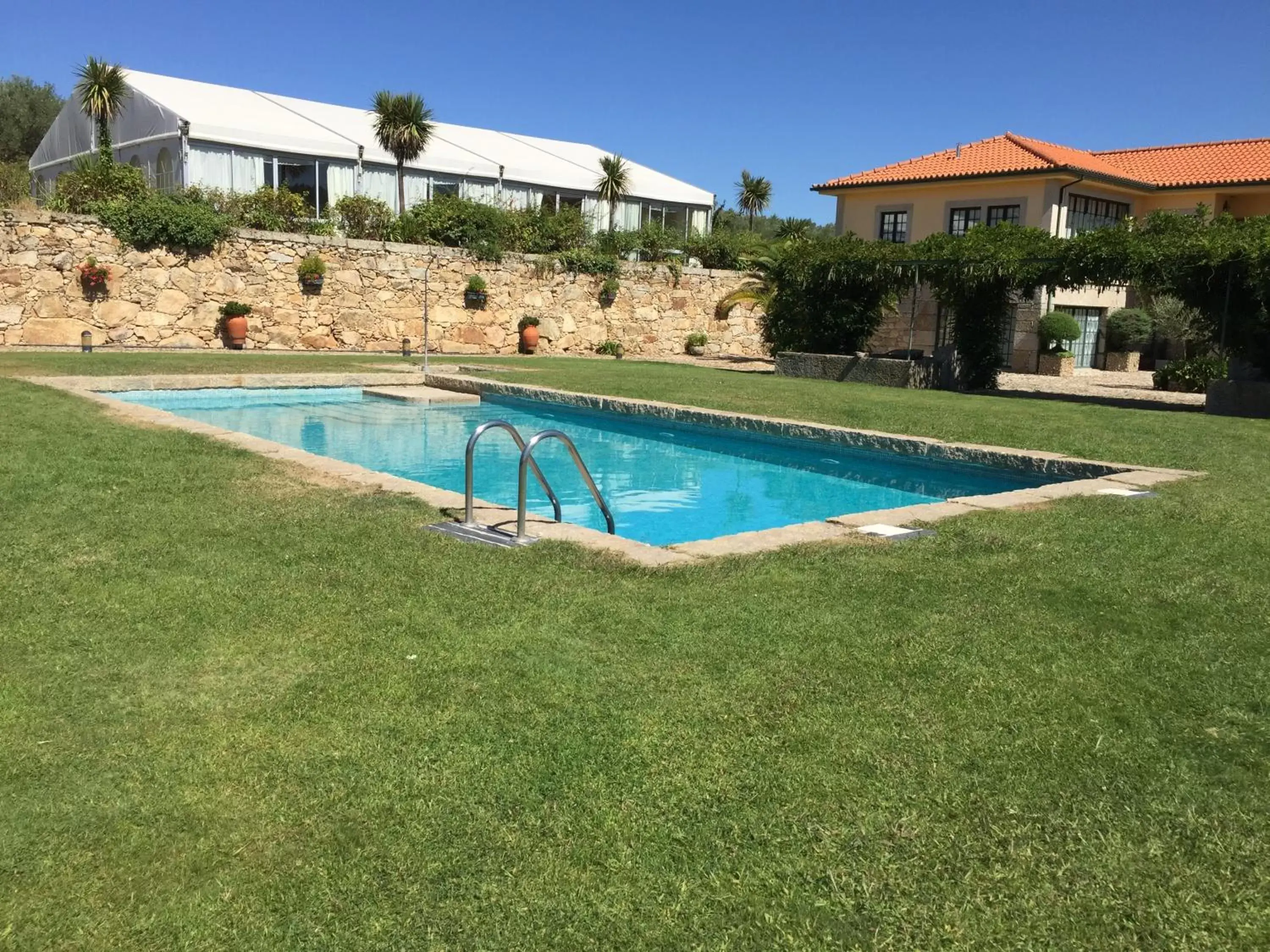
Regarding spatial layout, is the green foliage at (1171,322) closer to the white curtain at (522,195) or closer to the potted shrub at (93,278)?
the white curtain at (522,195)

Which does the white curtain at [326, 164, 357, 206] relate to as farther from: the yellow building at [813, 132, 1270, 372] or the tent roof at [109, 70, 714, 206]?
the yellow building at [813, 132, 1270, 372]

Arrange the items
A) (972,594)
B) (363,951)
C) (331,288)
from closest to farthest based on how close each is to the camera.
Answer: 1. (363,951)
2. (972,594)
3. (331,288)

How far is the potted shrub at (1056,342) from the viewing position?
2412 centimetres

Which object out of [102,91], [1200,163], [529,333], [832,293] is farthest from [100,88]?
[1200,163]

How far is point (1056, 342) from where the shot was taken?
24609 mm

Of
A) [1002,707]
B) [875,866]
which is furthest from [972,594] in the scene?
[875,866]

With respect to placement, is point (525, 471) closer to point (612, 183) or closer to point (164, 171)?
point (164, 171)

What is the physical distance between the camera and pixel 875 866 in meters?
2.38

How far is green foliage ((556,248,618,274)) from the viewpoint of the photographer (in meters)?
25.2

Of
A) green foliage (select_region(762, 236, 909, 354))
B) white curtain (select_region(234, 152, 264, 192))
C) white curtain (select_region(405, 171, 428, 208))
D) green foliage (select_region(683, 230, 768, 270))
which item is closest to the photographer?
green foliage (select_region(762, 236, 909, 354))

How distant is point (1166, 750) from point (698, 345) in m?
24.7

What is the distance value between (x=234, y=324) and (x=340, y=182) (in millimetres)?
7595

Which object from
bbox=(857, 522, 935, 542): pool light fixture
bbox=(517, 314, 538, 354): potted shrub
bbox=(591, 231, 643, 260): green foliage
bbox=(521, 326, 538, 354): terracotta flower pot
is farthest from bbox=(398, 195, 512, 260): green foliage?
bbox=(857, 522, 935, 542): pool light fixture

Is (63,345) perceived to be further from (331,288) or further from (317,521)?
(317,521)
